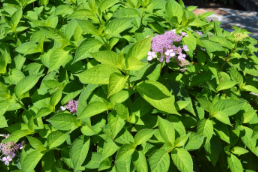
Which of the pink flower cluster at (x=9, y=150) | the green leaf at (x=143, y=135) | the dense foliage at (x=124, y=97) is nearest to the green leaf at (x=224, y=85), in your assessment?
the dense foliage at (x=124, y=97)

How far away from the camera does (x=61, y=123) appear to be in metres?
1.33

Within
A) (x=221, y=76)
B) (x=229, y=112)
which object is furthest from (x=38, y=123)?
(x=221, y=76)

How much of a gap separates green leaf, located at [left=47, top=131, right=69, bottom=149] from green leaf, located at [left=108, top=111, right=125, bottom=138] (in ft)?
1.05

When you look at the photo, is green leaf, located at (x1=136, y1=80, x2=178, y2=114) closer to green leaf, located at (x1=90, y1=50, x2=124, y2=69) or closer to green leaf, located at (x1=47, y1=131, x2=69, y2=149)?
green leaf, located at (x1=90, y1=50, x2=124, y2=69)

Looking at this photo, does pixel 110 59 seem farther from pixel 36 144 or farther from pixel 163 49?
pixel 36 144

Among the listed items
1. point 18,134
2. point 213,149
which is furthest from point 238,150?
point 18,134

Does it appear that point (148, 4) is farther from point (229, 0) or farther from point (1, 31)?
point (229, 0)

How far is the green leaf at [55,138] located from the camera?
1.36 metres

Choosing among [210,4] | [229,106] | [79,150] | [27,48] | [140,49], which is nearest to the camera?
[140,49]

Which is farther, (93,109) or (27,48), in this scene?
(27,48)

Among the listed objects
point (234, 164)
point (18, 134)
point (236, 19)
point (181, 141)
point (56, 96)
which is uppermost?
point (56, 96)

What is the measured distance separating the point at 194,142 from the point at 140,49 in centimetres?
60

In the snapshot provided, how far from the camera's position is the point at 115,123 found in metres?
Answer: 1.24

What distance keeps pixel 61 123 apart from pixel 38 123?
0.23 m
